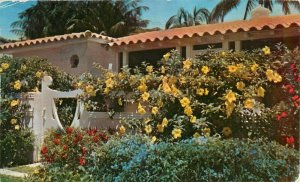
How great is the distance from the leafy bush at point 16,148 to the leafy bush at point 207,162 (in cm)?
336

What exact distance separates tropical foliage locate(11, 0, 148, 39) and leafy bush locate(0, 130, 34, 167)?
16.3 feet

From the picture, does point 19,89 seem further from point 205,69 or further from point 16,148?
point 205,69

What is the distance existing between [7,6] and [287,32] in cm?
482

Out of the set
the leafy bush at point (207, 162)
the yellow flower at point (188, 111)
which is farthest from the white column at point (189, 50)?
the leafy bush at point (207, 162)

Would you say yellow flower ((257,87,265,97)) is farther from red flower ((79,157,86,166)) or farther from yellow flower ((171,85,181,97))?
red flower ((79,157,86,166))

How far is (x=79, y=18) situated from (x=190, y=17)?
741 cm

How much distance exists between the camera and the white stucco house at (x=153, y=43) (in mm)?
7547

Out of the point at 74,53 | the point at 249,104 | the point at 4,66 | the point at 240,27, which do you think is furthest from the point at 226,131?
the point at 74,53

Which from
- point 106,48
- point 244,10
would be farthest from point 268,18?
point 106,48

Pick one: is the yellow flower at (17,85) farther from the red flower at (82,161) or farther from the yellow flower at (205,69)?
the yellow flower at (205,69)

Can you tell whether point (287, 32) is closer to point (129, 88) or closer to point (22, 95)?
point (129, 88)

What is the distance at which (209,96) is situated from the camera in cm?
538

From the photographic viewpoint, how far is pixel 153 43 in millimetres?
9055

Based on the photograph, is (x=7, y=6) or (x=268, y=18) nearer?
(x=7, y=6)
